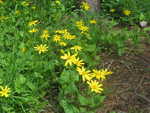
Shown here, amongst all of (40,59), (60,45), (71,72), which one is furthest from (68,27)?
(71,72)

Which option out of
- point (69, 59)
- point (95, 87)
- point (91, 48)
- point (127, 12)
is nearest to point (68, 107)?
point (95, 87)

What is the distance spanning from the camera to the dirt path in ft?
9.27

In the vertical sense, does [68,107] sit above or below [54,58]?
below

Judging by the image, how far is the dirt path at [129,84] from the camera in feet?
9.27

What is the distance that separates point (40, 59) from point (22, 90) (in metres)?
0.47

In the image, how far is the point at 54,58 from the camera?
127 inches

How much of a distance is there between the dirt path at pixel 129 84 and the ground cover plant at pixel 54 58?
0.27 ft

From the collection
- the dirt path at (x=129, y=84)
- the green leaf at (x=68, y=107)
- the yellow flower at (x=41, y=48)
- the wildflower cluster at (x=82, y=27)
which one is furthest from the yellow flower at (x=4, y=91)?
the wildflower cluster at (x=82, y=27)

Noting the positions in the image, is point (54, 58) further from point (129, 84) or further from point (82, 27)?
A: point (129, 84)

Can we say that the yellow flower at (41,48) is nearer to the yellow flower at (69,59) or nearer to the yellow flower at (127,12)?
the yellow flower at (69,59)

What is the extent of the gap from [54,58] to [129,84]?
72cm

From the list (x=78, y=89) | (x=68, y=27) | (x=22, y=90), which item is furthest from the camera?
→ (x=68, y=27)

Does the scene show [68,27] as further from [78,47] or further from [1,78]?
[1,78]

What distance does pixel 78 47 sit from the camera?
3172mm
